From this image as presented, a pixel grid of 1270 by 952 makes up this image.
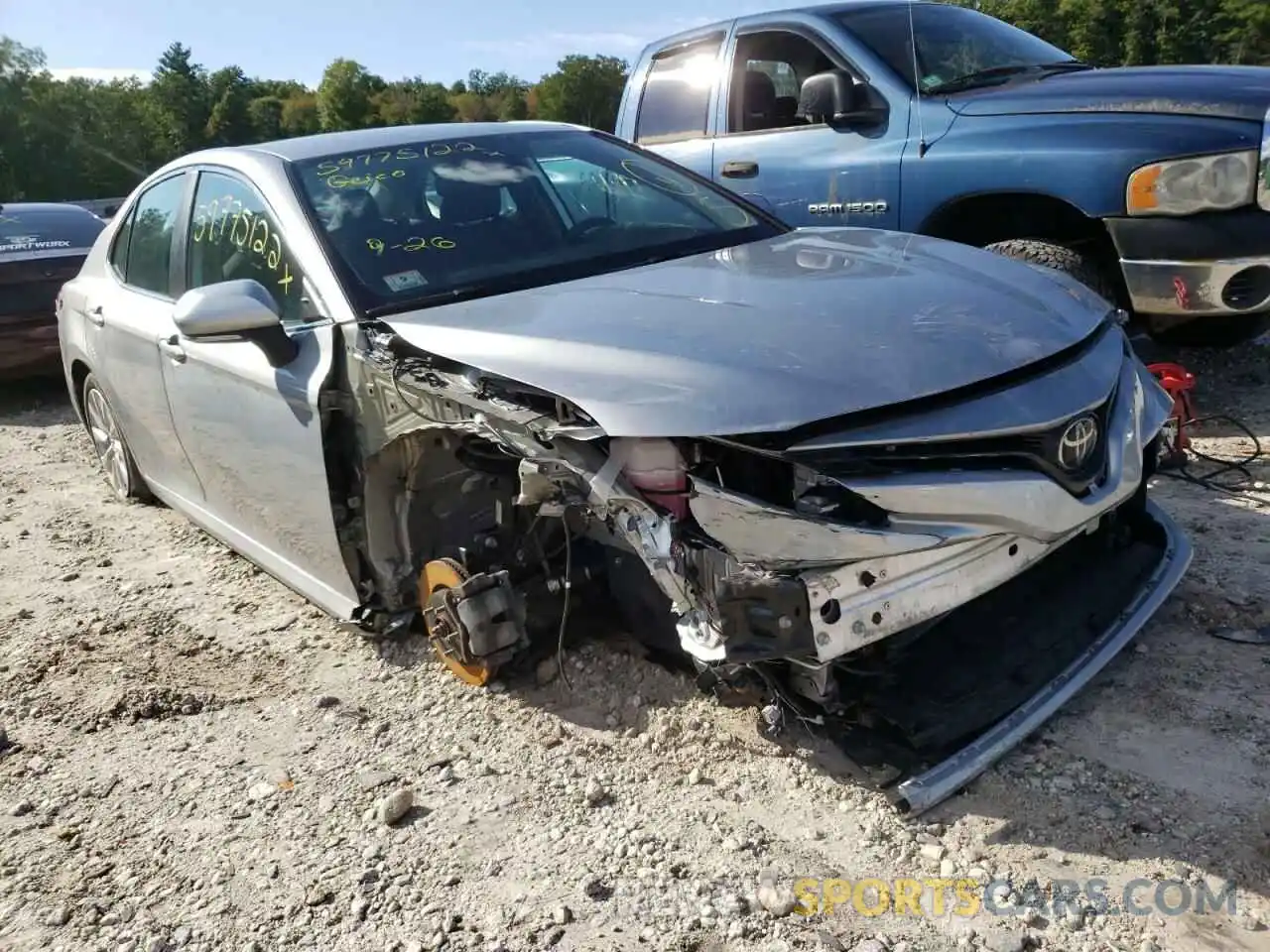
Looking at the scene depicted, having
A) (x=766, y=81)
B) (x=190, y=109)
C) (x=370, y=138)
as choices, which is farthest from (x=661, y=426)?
(x=190, y=109)

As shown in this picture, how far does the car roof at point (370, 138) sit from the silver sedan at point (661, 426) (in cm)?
2

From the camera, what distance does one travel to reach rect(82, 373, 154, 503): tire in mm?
5098

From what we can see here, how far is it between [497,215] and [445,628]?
4.35 feet

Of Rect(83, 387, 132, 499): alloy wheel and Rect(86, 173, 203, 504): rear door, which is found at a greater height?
Rect(86, 173, 203, 504): rear door

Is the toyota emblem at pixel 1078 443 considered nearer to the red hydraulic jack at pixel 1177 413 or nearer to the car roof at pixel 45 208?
the red hydraulic jack at pixel 1177 413

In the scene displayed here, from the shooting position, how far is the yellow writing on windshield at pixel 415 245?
3289mm

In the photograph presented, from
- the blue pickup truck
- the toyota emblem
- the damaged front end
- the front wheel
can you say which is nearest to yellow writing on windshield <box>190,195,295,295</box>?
the damaged front end

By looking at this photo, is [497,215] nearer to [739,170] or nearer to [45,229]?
[739,170]

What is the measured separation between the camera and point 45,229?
7.87 meters

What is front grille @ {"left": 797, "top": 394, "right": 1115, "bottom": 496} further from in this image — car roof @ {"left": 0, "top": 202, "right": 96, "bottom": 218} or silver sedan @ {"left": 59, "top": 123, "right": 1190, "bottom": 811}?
car roof @ {"left": 0, "top": 202, "right": 96, "bottom": 218}

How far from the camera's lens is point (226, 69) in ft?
241

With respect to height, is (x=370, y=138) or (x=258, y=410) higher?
(x=370, y=138)

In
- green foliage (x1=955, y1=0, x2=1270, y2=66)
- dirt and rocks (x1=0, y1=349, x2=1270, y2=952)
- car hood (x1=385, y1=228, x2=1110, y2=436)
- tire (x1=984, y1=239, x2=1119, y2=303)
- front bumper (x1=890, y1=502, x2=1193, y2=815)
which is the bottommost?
dirt and rocks (x1=0, y1=349, x2=1270, y2=952)

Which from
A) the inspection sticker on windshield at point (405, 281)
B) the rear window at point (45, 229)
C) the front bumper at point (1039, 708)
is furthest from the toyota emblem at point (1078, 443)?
the rear window at point (45, 229)
